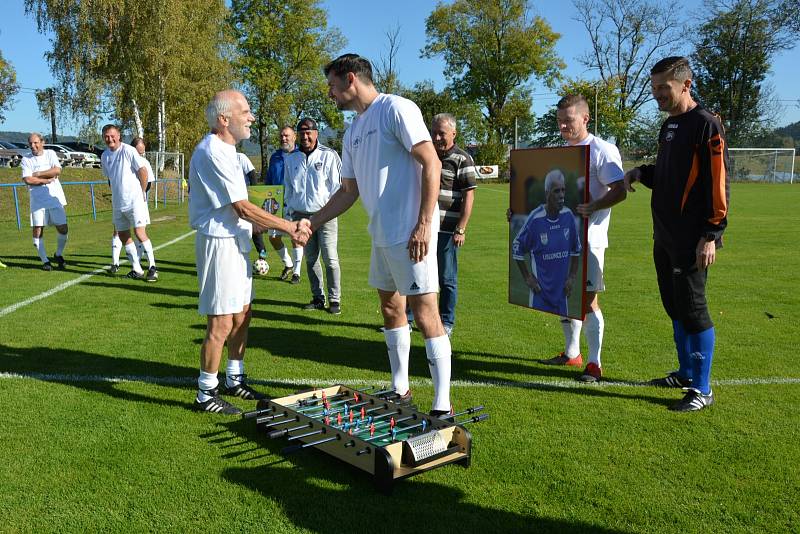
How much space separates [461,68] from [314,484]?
7077 centimetres

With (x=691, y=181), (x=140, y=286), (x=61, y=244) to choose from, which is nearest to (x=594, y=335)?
(x=691, y=181)

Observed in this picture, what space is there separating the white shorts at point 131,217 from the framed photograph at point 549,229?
7037mm

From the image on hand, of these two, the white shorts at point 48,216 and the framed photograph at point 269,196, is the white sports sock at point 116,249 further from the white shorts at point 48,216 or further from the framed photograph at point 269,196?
the framed photograph at point 269,196

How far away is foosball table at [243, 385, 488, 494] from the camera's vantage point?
349 cm

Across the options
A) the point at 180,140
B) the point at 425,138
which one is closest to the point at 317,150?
the point at 425,138

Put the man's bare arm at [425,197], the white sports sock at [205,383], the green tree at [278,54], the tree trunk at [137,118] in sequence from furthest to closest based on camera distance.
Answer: the green tree at [278,54]
the tree trunk at [137,118]
the white sports sock at [205,383]
the man's bare arm at [425,197]

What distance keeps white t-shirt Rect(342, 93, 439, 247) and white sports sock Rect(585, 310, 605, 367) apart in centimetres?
207

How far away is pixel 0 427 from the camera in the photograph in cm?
426

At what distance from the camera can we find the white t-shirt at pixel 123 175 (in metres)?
10.4

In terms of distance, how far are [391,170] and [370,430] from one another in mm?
1566

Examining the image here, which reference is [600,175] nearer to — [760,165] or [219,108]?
[219,108]

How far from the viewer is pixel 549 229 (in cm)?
521

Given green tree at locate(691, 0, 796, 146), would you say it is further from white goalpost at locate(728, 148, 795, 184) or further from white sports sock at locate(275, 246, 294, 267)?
white sports sock at locate(275, 246, 294, 267)

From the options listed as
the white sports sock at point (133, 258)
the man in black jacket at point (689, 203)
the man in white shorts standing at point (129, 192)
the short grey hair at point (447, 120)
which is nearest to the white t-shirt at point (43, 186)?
the man in white shorts standing at point (129, 192)
